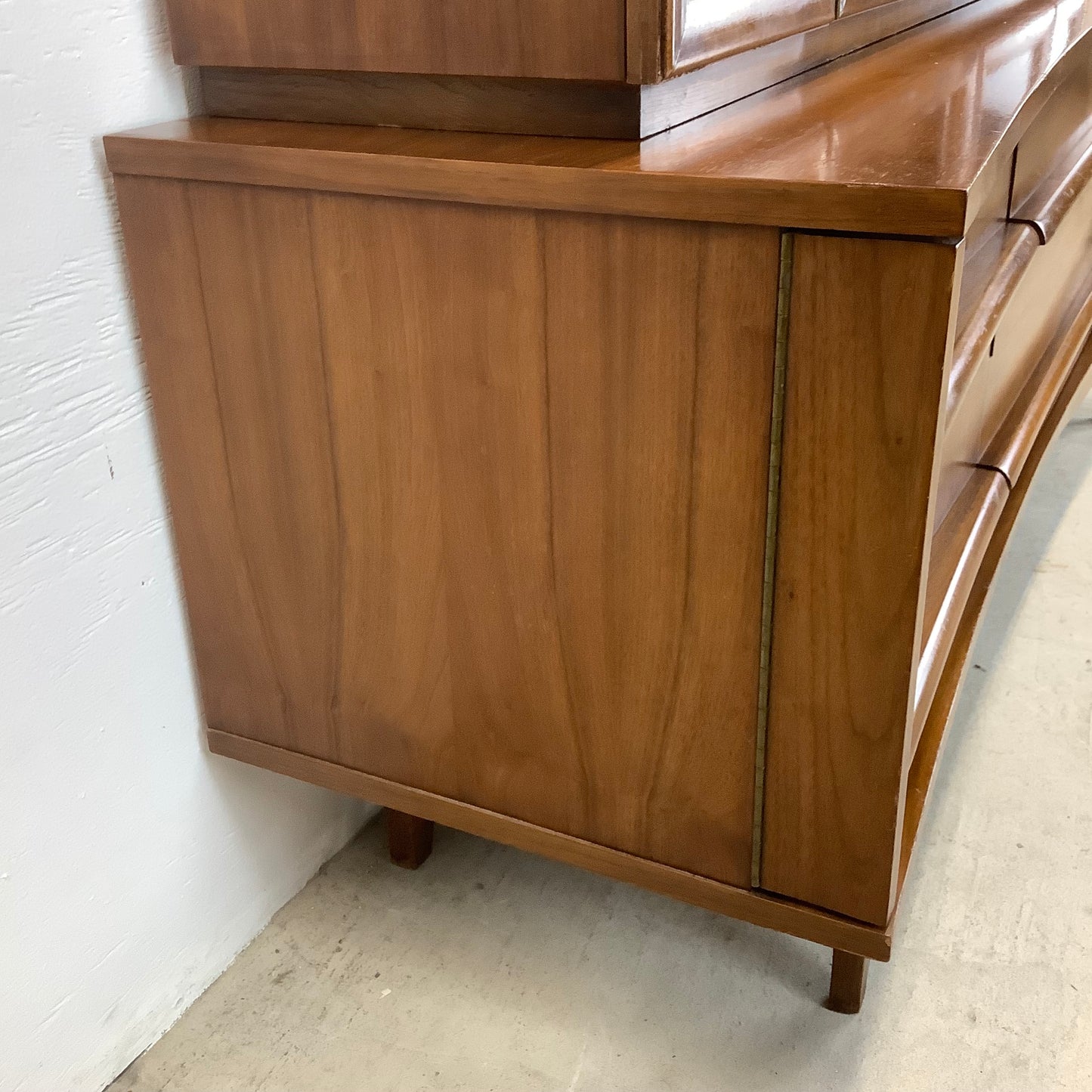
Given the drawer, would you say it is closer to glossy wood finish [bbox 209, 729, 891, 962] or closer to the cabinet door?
the cabinet door

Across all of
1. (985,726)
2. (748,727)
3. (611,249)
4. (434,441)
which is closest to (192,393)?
(434,441)

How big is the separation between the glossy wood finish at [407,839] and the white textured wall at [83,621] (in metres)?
0.20

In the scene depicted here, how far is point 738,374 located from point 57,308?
499mm

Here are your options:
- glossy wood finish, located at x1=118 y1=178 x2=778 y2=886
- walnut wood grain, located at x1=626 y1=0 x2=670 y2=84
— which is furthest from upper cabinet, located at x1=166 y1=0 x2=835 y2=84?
glossy wood finish, located at x1=118 y1=178 x2=778 y2=886

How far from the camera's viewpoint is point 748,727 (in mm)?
810

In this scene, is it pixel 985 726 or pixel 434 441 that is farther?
pixel 985 726

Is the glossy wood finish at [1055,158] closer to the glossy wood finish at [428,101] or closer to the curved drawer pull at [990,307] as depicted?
the curved drawer pull at [990,307]

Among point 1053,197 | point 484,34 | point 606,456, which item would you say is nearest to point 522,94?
point 484,34

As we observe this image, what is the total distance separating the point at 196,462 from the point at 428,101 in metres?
0.35

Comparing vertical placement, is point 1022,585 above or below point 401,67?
below

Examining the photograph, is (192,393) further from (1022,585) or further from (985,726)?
(1022,585)

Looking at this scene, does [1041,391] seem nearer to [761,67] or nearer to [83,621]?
[761,67]

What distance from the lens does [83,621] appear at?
92cm

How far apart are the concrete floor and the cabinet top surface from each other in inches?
28.6
